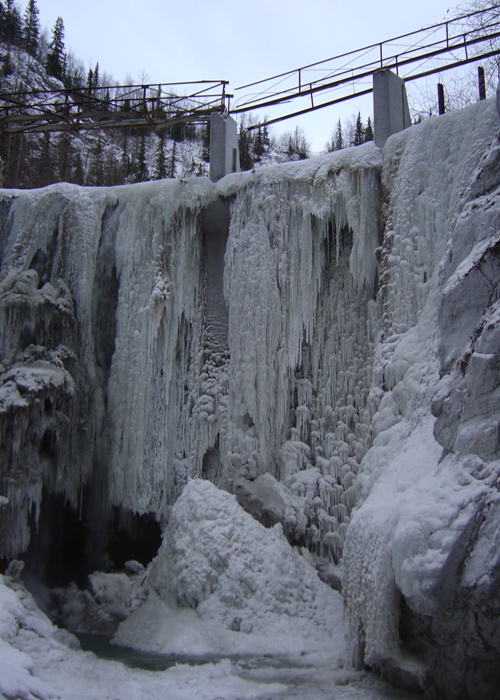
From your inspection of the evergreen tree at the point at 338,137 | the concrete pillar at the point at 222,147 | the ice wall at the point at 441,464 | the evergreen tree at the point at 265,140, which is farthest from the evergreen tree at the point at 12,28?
the ice wall at the point at 441,464

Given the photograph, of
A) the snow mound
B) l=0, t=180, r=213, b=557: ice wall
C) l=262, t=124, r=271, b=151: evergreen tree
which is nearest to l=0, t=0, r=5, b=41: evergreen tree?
l=262, t=124, r=271, b=151: evergreen tree

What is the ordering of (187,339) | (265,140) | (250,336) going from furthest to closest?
1. (265,140)
2. (187,339)
3. (250,336)

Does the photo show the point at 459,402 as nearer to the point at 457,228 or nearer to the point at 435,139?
the point at 457,228

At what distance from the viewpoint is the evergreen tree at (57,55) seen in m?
42.7

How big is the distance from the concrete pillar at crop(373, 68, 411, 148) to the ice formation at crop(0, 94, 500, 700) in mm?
331

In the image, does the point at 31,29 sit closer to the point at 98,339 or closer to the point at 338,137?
the point at 338,137

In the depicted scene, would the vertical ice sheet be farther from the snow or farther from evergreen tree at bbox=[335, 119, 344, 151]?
evergreen tree at bbox=[335, 119, 344, 151]

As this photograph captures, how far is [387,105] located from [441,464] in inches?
259

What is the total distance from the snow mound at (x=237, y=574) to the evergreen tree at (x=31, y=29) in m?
39.3

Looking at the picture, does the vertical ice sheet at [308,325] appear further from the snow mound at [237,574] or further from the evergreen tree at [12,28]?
the evergreen tree at [12,28]

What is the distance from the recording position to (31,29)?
44.8 m

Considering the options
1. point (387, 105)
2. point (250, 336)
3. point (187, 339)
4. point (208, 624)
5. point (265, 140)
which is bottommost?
point (208, 624)

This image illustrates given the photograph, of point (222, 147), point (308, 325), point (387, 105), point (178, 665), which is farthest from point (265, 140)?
point (178, 665)

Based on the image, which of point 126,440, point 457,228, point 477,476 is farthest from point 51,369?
point 477,476
